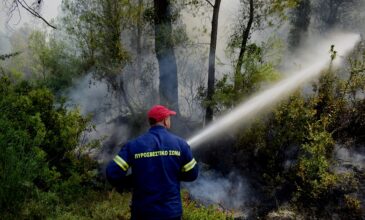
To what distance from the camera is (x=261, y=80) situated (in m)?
10.9

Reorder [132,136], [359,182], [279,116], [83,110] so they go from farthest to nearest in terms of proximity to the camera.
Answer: [83,110], [132,136], [279,116], [359,182]

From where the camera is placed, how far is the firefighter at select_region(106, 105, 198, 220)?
3.89m

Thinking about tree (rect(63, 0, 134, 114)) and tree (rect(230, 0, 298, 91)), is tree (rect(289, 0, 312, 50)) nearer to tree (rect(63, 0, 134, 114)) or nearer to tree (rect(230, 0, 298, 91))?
tree (rect(230, 0, 298, 91))

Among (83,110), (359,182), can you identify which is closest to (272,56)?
(359,182)

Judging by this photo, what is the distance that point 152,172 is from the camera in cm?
391

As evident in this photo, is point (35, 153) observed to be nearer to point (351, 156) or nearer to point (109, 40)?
point (351, 156)

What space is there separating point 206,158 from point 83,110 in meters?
10.0

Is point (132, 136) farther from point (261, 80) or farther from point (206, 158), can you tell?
point (261, 80)

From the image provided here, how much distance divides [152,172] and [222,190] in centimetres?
666

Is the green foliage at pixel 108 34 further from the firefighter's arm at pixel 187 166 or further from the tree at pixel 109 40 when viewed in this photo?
the firefighter's arm at pixel 187 166

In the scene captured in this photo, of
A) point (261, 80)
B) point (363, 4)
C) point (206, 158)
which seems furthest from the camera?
point (363, 4)

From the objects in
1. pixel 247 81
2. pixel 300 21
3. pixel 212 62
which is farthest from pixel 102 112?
pixel 300 21

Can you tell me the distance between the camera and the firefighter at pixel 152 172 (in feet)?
12.8

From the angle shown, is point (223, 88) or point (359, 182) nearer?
point (359, 182)
